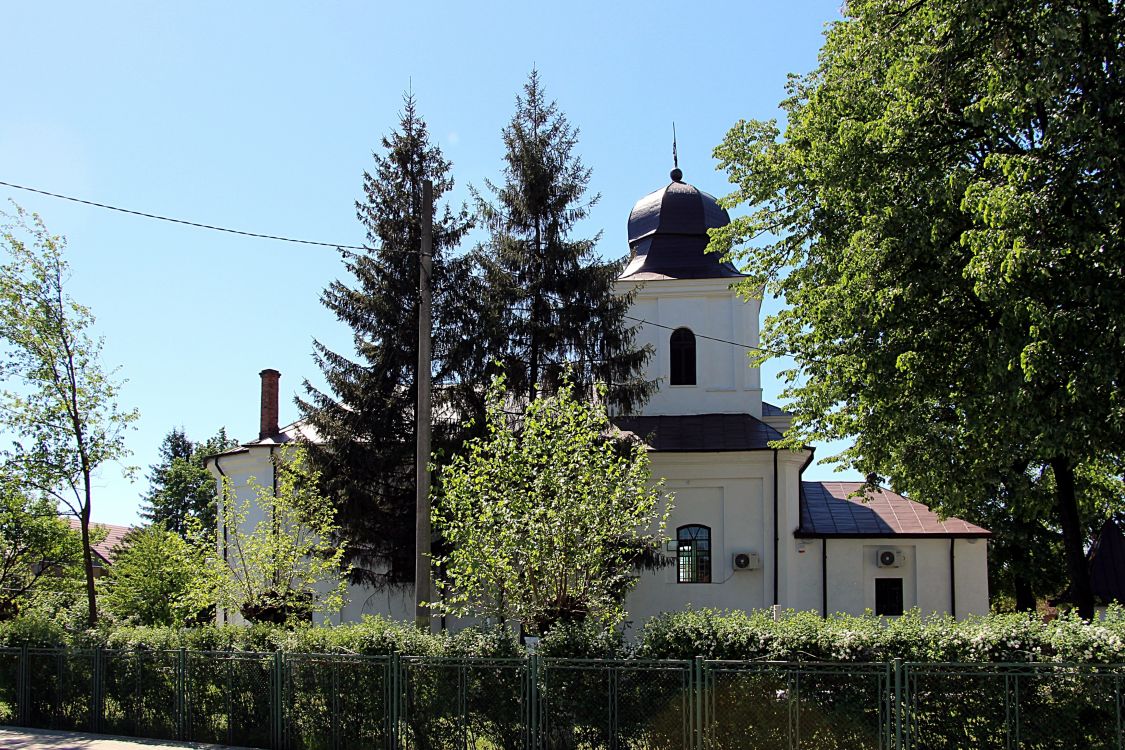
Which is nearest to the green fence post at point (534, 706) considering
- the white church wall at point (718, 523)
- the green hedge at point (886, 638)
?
the green hedge at point (886, 638)

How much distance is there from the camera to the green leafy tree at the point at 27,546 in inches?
853

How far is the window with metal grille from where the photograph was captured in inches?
1035

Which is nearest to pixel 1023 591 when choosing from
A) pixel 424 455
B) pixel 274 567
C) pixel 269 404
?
pixel 269 404

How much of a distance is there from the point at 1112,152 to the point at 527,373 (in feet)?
46.1

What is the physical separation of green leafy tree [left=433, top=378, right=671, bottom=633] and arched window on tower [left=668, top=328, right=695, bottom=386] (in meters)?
11.1

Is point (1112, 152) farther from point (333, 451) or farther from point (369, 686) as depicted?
point (333, 451)

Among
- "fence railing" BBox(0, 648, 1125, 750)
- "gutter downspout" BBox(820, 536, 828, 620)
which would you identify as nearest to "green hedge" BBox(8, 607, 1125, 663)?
"fence railing" BBox(0, 648, 1125, 750)

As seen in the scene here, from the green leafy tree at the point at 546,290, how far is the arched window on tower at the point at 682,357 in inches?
170

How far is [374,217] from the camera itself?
24984mm

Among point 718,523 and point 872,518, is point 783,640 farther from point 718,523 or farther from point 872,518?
point 872,518

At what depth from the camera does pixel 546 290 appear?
80.5 ft

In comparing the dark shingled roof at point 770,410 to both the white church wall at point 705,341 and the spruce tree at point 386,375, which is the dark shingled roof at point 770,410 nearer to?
the white church wall at point 705,341

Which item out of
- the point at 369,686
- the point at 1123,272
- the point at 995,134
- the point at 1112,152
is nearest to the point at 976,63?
the point at 995,134

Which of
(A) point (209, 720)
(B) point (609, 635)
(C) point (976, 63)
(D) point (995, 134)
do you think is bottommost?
(A) point (209, 720)
